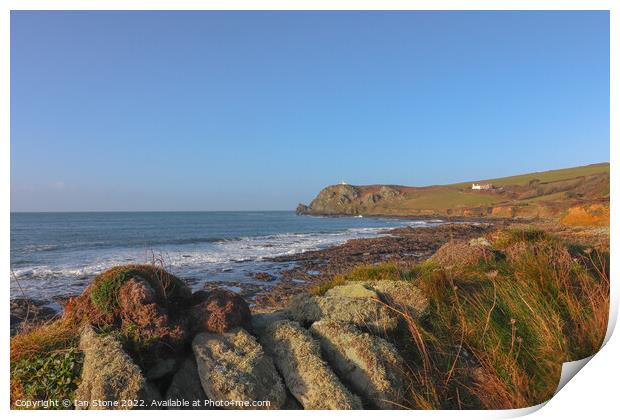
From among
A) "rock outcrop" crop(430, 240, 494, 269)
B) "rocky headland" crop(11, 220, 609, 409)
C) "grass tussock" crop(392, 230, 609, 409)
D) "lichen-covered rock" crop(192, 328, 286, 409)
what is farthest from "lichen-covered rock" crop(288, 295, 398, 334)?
"rock outcrop" crop(430, 240, 494, 269)

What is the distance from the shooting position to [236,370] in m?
3.02

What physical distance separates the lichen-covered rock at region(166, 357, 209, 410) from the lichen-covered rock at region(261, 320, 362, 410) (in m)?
0.63

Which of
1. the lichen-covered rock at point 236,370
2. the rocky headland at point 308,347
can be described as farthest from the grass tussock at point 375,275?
the lichen-covered rock at point 236,370

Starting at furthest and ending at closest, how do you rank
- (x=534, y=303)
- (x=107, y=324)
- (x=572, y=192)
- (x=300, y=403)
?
(x=572, y=192), (x=534, y=303), (x=107, y=324), (x=300, y=403)

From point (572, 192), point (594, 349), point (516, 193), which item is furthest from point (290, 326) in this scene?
point (516, 193)

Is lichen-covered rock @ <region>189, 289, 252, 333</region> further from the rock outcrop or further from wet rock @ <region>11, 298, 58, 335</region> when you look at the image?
wet rock @ <region>11, 298, 58, 335</region>

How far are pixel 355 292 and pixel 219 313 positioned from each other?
1.58m

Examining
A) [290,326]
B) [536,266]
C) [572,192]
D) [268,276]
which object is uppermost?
[572,192]

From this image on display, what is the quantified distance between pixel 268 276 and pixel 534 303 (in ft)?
28.3

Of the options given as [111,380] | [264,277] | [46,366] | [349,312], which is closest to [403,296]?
[349,312]

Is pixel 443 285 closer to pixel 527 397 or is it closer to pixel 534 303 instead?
pixel 534 303

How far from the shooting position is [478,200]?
138 ft

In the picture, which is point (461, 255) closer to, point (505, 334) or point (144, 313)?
point (505, 334)

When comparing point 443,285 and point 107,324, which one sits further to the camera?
point 443,285
